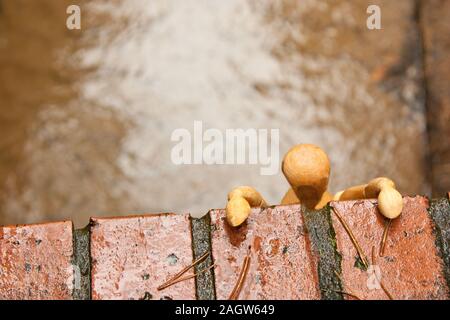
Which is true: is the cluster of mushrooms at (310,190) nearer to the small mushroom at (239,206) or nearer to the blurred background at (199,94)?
the small mushroom at (239,206)

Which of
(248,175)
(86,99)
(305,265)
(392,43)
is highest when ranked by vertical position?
(392,43)

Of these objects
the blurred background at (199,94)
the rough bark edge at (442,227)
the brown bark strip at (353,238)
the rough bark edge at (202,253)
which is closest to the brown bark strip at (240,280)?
the rough bark edge at (202,253)

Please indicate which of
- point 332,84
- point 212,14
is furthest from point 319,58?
point 212,14

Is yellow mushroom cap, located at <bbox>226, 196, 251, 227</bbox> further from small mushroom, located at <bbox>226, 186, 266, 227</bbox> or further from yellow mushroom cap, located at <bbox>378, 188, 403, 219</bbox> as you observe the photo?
yellow mushroom cap, located at <bbox>378, 188, 403, 219</bbox>

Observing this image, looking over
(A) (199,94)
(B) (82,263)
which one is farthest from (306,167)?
(A) (199,94)

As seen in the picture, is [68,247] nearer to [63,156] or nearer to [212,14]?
[63,156]

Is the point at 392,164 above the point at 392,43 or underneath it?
underneath
